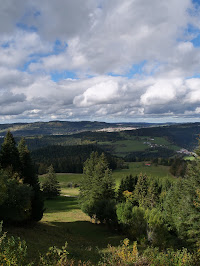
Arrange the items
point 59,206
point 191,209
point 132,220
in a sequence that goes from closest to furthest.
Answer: point 191,209
point 132,220
point 59,206

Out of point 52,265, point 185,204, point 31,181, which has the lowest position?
point 185,204

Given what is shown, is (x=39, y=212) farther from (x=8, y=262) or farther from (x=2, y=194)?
(x=8, y=262)

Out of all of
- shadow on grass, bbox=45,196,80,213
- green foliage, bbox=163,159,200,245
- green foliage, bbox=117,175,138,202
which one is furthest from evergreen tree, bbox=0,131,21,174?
green foliage, bbox=117,175,138,202

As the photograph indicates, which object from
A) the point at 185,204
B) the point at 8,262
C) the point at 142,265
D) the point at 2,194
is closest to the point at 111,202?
the point at 185,204

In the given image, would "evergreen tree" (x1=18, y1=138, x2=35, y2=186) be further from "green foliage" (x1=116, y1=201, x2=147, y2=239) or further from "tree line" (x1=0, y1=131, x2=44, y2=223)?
"green foliage" (x1=116, y1=201, x2=147, y2=239)

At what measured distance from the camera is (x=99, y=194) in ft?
144

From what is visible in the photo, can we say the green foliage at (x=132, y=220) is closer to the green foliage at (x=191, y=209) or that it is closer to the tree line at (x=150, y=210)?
the tree line at (x=150, y=210)

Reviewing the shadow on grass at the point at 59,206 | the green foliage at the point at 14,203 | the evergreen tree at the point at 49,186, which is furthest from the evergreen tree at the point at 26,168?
the evergreen tree at the point at 49,186

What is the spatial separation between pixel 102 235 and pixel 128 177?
40.1 metres

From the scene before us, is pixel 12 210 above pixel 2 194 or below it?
→ below

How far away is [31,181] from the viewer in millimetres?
31953

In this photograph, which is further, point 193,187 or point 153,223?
point 153,223

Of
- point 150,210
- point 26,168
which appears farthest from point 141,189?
point 26,168

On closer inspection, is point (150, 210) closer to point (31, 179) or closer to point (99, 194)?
point (99, 194)
